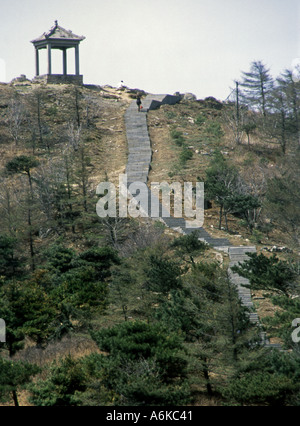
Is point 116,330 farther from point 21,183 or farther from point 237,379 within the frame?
point 21,183

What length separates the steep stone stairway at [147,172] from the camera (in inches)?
910

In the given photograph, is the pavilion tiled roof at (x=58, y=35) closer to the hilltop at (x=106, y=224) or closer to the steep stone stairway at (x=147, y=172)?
the hilltop at (x=106, y=224)

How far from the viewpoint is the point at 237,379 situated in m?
Result: 15.4

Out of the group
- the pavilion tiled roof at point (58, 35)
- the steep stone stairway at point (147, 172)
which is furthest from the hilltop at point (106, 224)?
the pavilion tiled roof at point (58, 35)

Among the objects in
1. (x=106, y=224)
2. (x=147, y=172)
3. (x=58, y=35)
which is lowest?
(x=106, y=224)

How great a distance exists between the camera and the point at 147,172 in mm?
39344

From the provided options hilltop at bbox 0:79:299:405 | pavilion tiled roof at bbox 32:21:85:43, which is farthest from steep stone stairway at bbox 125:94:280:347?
pavilion tiled roof at bbox 32:21:85:43

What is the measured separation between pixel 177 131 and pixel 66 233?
54.9 feet

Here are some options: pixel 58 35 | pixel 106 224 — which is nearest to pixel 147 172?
pixel 106 224

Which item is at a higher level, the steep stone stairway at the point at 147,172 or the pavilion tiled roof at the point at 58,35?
the pavilion tiled roof at the point at 58,35

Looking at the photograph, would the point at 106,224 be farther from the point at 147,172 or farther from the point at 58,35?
the point at 58,35

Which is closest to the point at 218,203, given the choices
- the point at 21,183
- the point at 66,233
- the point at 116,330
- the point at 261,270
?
the point at 66,233

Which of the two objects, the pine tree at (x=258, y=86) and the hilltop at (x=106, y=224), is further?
the pine tree at (x=258, y=86)

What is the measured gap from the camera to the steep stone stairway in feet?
75.9
